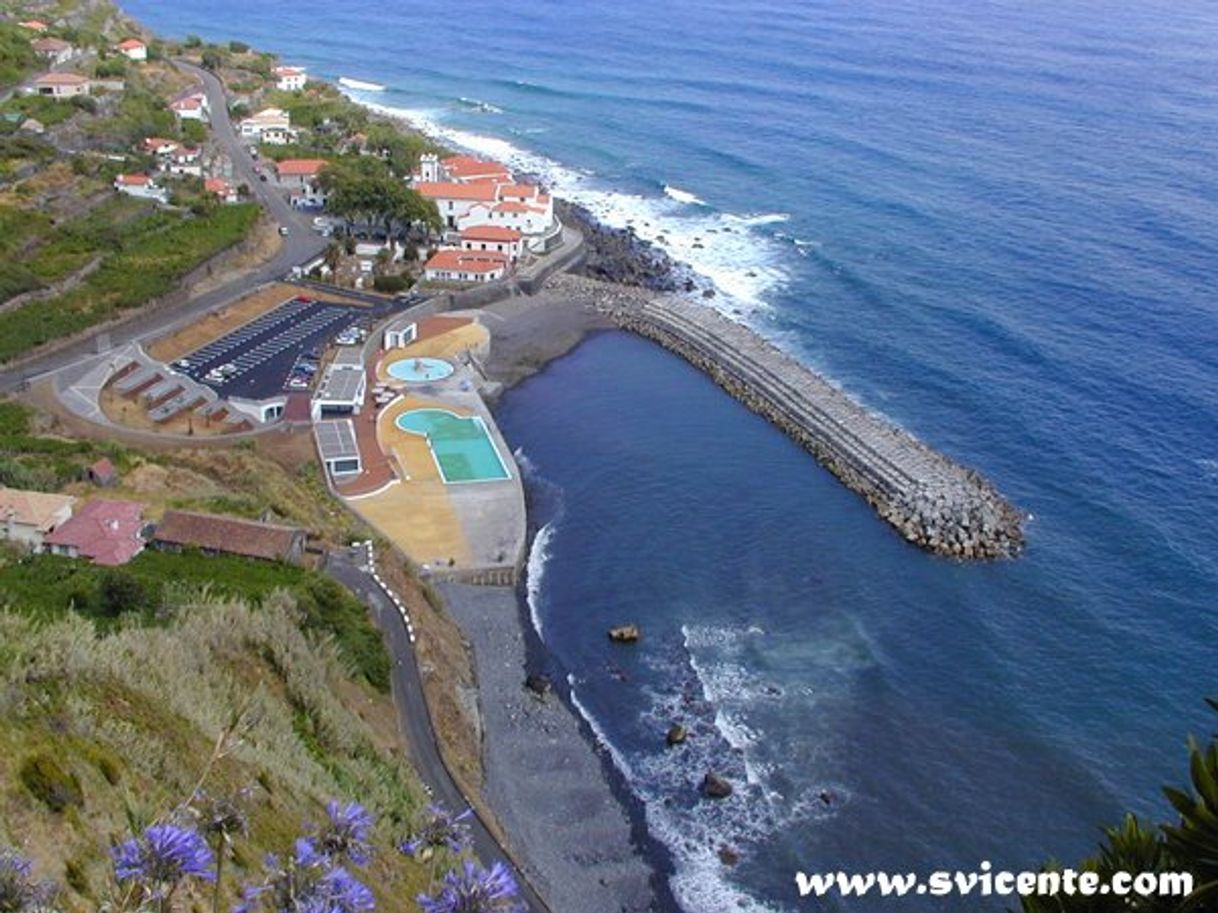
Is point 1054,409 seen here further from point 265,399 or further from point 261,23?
point 261,23

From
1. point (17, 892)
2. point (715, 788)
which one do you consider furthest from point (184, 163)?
point (17, 892)

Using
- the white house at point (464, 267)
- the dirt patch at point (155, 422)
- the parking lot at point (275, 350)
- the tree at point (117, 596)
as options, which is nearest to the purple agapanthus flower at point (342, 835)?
the tree at point (117, 596)

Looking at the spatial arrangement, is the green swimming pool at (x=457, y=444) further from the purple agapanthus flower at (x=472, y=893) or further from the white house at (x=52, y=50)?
the white house at (x=52, y=50)

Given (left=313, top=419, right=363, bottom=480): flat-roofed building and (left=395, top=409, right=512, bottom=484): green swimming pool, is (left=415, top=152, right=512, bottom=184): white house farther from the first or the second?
(left=313, top=419, right=363, bottom=480): flat-roofed building

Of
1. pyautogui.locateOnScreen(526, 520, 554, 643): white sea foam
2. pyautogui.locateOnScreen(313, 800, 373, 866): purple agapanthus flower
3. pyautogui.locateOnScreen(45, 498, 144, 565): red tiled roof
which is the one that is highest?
pyautogui.locateOnScreen(313, 800, 373, 866): purple agapanthus flower

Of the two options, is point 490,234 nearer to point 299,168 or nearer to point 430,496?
point 299,168

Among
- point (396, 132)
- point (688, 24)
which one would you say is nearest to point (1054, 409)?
point (396, 132)

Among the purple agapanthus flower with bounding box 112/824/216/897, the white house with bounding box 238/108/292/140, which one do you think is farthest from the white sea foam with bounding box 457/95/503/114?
the purple agapanthus flower with bounding box 112/824/216/897
